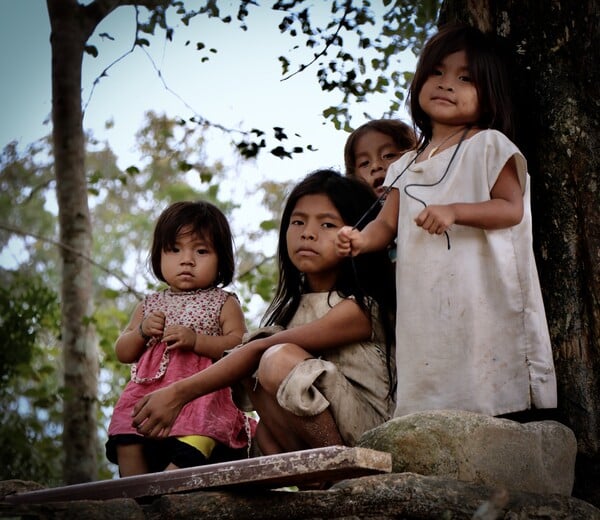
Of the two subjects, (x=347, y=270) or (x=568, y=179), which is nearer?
(x=568, y=179)

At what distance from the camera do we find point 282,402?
3432 mm

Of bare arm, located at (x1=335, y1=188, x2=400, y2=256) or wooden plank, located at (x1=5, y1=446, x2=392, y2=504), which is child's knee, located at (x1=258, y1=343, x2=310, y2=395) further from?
wooden plank, located at (x1=5, y1=446, x2=392, y2=504)

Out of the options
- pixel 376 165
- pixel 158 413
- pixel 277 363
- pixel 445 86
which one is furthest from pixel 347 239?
pixel 376 165

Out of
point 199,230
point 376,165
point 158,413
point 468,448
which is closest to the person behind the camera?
point 468,448

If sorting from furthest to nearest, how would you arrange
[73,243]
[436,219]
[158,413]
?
[73,243] < [158,413] < [436,219]

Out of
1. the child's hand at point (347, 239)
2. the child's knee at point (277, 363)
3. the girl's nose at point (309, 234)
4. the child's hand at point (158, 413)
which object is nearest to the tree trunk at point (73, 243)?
the child's hand at point (158, 413)

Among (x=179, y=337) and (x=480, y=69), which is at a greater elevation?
(x=480, y=69)

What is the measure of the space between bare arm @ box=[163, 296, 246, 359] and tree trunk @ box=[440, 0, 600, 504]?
147 centimetres

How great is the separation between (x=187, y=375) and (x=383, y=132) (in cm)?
173

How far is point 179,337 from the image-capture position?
4.18 metres

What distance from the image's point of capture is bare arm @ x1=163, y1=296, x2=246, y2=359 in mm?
4191

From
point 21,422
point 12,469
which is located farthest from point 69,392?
point 21,422

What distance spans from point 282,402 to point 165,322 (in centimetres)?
110

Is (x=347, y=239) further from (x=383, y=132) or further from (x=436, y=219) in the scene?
(x=383, y=132)
